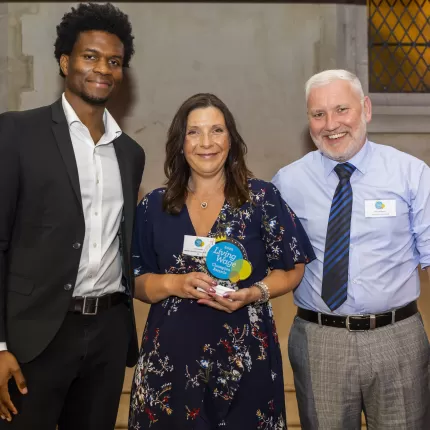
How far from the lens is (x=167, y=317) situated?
221cm

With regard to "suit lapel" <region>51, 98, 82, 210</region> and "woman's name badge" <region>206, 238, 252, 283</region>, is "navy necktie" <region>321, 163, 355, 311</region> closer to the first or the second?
"woman's name badge" <region>206, 238, 252, 283</region>

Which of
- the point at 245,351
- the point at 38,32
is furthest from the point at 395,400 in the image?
the point at 38,32

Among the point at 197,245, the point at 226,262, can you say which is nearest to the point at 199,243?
the point at 197,245

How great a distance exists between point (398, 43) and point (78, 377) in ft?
13.2

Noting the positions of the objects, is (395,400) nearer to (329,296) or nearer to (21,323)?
(329,296)

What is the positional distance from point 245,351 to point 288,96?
2.96 m

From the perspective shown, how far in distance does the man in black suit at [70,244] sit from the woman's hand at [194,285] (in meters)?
0.26

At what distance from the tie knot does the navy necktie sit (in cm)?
6

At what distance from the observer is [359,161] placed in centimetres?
247

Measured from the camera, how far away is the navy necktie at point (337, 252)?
2352 millimetres

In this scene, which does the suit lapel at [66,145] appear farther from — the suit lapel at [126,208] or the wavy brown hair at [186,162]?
the wavy brown hair at [186,162]

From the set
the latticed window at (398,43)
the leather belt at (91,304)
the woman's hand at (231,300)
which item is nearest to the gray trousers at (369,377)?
the woman's hand at (231,300)

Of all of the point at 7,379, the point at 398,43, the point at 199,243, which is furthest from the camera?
the point at 398,43

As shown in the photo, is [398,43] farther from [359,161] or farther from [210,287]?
[210,287]
